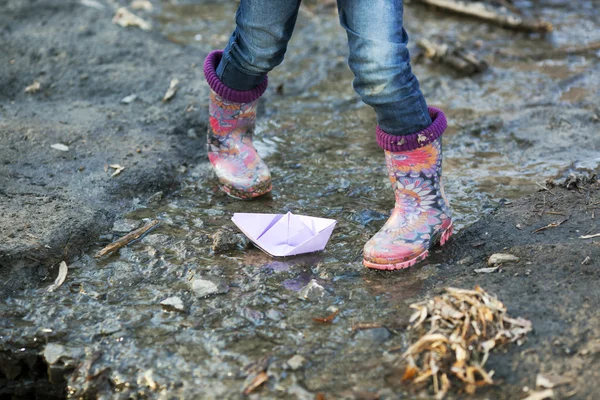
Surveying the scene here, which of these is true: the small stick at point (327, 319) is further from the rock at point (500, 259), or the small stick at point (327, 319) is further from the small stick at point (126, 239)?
the small stick at point (126, 239)

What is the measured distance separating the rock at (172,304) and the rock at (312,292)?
38 centimetres

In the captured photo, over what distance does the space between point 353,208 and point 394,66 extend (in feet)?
2.63

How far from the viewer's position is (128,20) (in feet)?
15.5

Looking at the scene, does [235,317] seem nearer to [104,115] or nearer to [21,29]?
[104,115]

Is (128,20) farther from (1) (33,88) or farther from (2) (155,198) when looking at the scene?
(2) (155,198)

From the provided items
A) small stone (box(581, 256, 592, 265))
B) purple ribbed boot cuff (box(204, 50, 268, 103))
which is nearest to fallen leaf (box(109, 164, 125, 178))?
purple ribbed boot cuff (box(204, 50, 268, 103))

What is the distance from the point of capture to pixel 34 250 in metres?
2.37

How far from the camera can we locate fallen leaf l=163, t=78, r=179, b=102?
3696 millimetres

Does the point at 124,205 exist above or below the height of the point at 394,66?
below

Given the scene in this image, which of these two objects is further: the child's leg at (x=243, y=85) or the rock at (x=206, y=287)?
the child's leg at (x=243, y=85)

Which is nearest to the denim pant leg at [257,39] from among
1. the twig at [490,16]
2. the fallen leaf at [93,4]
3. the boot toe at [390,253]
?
the boot toe at [390,253]

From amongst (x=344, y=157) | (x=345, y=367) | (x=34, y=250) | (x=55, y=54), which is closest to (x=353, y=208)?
(x=344, y=157)

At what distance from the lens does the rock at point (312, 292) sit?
2180 millimetres

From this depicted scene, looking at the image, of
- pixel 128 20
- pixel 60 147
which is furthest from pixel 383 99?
Answer: pixel 128 20
